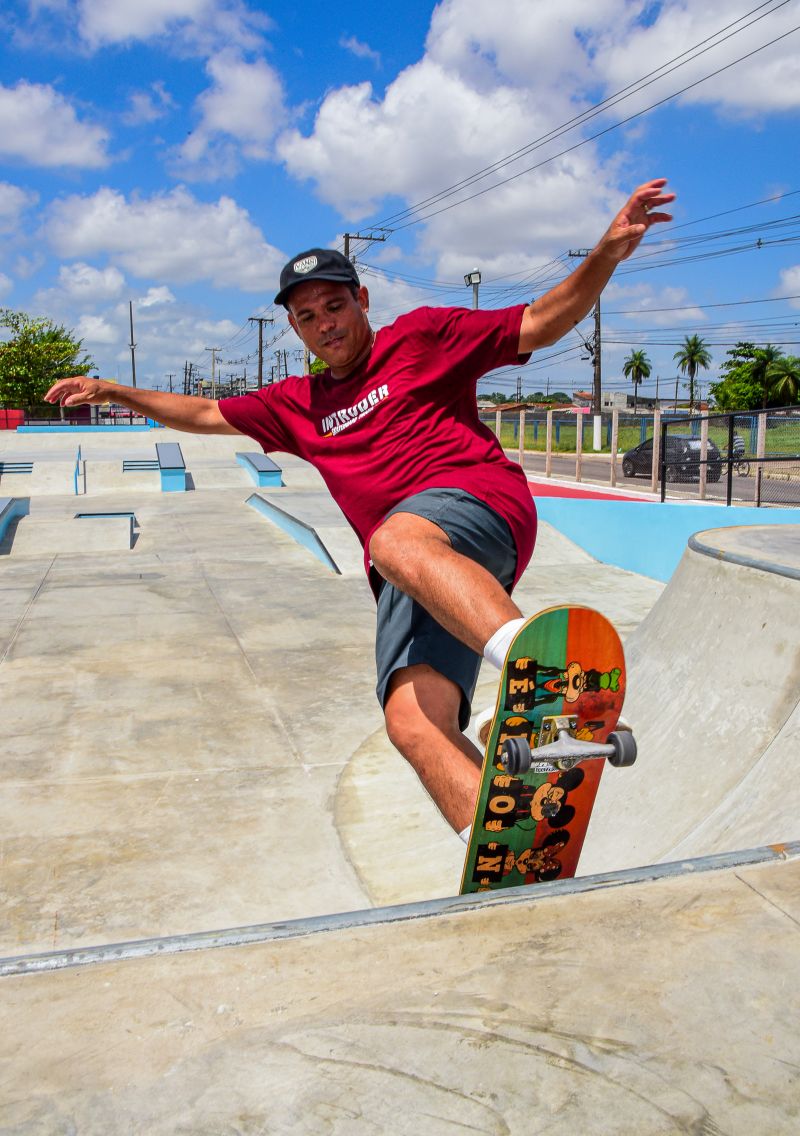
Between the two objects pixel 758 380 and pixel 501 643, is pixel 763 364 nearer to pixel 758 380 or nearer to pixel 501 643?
pixel 758 380

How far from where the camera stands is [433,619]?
2465mm

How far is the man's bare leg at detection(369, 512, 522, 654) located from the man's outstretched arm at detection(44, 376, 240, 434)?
3.97ft

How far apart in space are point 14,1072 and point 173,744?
389 centimetres

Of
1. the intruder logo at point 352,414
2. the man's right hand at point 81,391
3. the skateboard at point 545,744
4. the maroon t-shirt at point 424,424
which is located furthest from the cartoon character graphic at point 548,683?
the man's right hand at point 81,391

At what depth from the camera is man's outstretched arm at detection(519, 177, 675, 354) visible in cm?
240

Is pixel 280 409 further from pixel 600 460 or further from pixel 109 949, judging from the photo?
pixel 600 460

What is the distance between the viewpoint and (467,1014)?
144cm

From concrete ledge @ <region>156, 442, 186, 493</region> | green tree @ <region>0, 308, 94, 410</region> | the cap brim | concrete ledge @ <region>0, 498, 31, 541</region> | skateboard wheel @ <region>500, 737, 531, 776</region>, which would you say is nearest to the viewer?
skateboard wheel @ <region>500, 737, 531, 776</region>

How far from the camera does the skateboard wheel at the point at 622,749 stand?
6.58 feet

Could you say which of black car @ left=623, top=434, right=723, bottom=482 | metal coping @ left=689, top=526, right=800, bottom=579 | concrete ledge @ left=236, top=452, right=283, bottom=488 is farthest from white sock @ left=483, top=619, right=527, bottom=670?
concrete ledge @ left=236, top=452, right=283, bottom=488

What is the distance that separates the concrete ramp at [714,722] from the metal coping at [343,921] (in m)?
0.81

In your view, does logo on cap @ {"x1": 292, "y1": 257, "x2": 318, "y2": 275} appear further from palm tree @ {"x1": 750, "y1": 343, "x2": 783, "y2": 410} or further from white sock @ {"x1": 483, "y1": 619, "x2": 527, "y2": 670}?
palm tree @ {"x1": 750, "y1": 343, "x2": 783, "y2": 410}

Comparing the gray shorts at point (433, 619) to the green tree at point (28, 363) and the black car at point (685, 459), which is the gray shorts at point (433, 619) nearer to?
the black car at point (685, 459)

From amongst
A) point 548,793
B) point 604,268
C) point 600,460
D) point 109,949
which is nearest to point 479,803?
point 548,793
